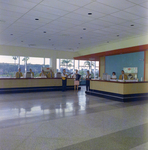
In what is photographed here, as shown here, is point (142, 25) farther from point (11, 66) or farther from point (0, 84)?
point (11, 66)

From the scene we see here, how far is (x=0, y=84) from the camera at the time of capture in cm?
987

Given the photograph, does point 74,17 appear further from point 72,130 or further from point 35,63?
point 35,63

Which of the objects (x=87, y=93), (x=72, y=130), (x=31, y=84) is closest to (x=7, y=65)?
(x=31, y=84)

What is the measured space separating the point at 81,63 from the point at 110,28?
31.7 feet

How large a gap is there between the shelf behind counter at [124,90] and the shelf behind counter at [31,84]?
12.4 ft

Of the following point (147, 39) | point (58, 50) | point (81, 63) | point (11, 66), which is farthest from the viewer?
point (81, 63)

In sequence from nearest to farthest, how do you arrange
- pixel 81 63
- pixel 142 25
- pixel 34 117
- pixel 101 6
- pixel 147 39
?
1. pixel 34 117
2. pixel 101 6
3. pixel 142 25
4. pixel 147 39
5. pixel 81 63

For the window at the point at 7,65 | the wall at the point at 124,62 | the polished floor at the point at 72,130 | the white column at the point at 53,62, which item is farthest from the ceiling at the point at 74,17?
the white column at the point at 53,62

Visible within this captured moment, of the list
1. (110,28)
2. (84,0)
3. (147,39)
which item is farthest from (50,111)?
(147,39)

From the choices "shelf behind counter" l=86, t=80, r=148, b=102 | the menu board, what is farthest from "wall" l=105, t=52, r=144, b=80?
"shelf behind counter" l=86, t=80, r=148, b=102

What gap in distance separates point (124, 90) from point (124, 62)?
4272 mm

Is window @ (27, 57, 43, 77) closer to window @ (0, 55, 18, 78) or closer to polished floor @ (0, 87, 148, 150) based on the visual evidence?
window @ (0, 55, 18, 78)

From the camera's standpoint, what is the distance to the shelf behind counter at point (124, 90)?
7.60 meters

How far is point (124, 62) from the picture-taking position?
11.4 m
